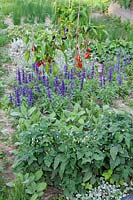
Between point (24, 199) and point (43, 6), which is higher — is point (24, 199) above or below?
below

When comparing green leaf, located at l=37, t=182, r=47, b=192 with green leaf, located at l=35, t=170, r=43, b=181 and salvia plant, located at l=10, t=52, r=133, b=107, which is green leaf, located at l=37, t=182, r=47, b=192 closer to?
green leaf, located at l=35, t=170, r=43, b=181

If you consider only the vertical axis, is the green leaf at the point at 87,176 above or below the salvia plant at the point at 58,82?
below

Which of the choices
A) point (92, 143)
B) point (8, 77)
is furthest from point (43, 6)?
point (92, 143)

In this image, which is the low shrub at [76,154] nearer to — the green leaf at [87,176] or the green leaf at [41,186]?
the green leaf at [87,176]

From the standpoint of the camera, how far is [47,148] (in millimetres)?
3711

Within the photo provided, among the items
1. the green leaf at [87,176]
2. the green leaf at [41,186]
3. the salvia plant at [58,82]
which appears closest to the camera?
the green leaf at [41,186]

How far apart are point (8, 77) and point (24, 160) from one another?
2445 mm

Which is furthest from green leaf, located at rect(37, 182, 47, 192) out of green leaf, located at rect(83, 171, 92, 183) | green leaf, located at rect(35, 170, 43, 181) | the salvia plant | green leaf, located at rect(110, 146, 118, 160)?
the salvia plant

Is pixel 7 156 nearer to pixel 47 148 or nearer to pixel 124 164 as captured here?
pixel 47 148

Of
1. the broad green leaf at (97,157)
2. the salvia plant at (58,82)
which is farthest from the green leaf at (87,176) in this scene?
the salvia plant at (58,82)

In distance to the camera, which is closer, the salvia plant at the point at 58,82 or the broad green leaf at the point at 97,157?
the broad green leaf at the point at 97,157

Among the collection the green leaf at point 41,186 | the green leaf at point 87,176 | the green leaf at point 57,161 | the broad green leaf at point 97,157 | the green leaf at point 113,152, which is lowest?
the green leaf at point 41,186

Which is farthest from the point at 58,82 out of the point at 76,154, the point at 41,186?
the point at 41,186

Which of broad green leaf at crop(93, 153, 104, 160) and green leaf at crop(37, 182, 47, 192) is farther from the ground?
broad green leaf at crop(93, 153, 104, 160)
